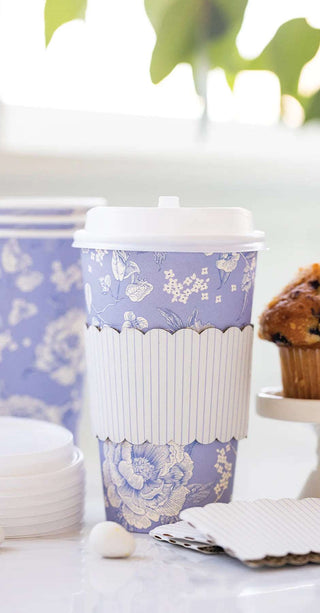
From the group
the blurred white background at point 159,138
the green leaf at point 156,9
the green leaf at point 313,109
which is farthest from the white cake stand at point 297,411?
the green leaf at point 156,9

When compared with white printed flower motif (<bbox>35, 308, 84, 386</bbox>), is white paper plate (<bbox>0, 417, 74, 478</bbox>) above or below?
below

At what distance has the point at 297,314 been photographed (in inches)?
32.3

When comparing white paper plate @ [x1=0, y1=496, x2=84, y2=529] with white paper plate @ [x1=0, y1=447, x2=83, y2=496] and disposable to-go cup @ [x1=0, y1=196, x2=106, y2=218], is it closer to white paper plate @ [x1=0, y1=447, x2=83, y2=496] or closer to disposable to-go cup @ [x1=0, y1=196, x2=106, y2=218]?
white paper plate @ [x1=0, y1=447, x2=83, y2=496]

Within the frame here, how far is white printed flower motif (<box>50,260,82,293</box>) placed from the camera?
891mm

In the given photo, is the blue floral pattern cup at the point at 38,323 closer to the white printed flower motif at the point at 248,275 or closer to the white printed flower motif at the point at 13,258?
the white printed flower motif at the point at 13,258

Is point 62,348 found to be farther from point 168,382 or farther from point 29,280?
point 168,382

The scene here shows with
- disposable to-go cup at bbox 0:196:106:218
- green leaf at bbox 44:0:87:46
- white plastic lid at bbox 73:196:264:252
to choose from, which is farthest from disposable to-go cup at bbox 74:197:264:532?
green leaf at bbox 44:0:87:46

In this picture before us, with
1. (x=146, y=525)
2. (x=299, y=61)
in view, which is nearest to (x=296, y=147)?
(x=299, y=61)

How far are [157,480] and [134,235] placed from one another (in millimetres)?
223

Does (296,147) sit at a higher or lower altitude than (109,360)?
higher

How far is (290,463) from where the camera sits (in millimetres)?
1044

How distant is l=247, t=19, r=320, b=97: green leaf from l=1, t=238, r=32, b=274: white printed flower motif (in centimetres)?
37

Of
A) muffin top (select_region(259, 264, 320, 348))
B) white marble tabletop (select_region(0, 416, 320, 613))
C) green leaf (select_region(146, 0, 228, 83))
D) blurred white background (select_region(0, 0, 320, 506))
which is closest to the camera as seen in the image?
white marble tabletop (select_region(0, 416, 320, 613))

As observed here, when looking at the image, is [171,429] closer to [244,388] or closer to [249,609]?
[244,388]
